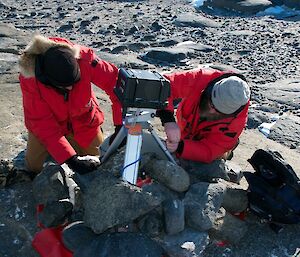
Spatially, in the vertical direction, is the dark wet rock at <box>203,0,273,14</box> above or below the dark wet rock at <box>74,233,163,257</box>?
below

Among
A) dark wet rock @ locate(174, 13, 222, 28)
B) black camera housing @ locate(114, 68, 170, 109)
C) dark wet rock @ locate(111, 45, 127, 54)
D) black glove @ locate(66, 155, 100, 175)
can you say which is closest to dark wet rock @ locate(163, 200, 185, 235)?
black glove @ locate(66, 155, 100, 175)

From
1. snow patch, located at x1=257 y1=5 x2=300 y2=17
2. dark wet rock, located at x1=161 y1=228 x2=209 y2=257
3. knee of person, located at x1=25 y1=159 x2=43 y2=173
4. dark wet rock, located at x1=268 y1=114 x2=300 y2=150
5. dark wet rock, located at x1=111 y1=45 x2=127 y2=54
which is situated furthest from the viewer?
snow patch, located at x1=257 y1=5 x2=300 y2=17

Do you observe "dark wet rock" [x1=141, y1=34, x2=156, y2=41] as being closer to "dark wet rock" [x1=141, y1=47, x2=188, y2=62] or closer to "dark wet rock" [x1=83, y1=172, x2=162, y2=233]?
"dark wet rock" [x1=141, y1=47, x2=188, y2=62]

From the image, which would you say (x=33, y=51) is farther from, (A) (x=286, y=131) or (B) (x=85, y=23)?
(B) (x=85, y=23)

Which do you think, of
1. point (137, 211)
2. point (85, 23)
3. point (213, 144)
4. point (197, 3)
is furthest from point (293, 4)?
point (137, 211)

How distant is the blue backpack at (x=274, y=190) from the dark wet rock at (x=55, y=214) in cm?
163

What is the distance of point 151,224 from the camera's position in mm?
3820

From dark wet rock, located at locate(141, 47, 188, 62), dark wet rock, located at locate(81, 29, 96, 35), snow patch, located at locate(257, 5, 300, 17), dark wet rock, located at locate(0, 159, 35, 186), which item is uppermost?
dark wet rock, located at locate(0, 159, 35, 186)

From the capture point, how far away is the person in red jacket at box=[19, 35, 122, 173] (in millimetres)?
4223

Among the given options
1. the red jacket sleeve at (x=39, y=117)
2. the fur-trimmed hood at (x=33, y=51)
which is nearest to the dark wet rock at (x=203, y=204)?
the red jacket sleeve at (x=39, y=117)

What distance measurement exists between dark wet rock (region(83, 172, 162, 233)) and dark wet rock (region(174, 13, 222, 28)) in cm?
1038

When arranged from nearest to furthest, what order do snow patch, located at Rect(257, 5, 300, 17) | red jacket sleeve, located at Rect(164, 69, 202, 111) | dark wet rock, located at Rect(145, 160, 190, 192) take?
dark wet rock, located at Rect(145, 160, 190, 192)
red jacket sleeve, located at Rect(164, 69, 202, 111)
snow patch, located at Rect(257, 5, 300, 17)

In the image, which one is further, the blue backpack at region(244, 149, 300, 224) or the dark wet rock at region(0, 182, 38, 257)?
the blue backpack at region(244, 149, 300, 224)

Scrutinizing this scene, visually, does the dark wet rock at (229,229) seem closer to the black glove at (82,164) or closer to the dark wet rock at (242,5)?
the black glove at (82,164)
